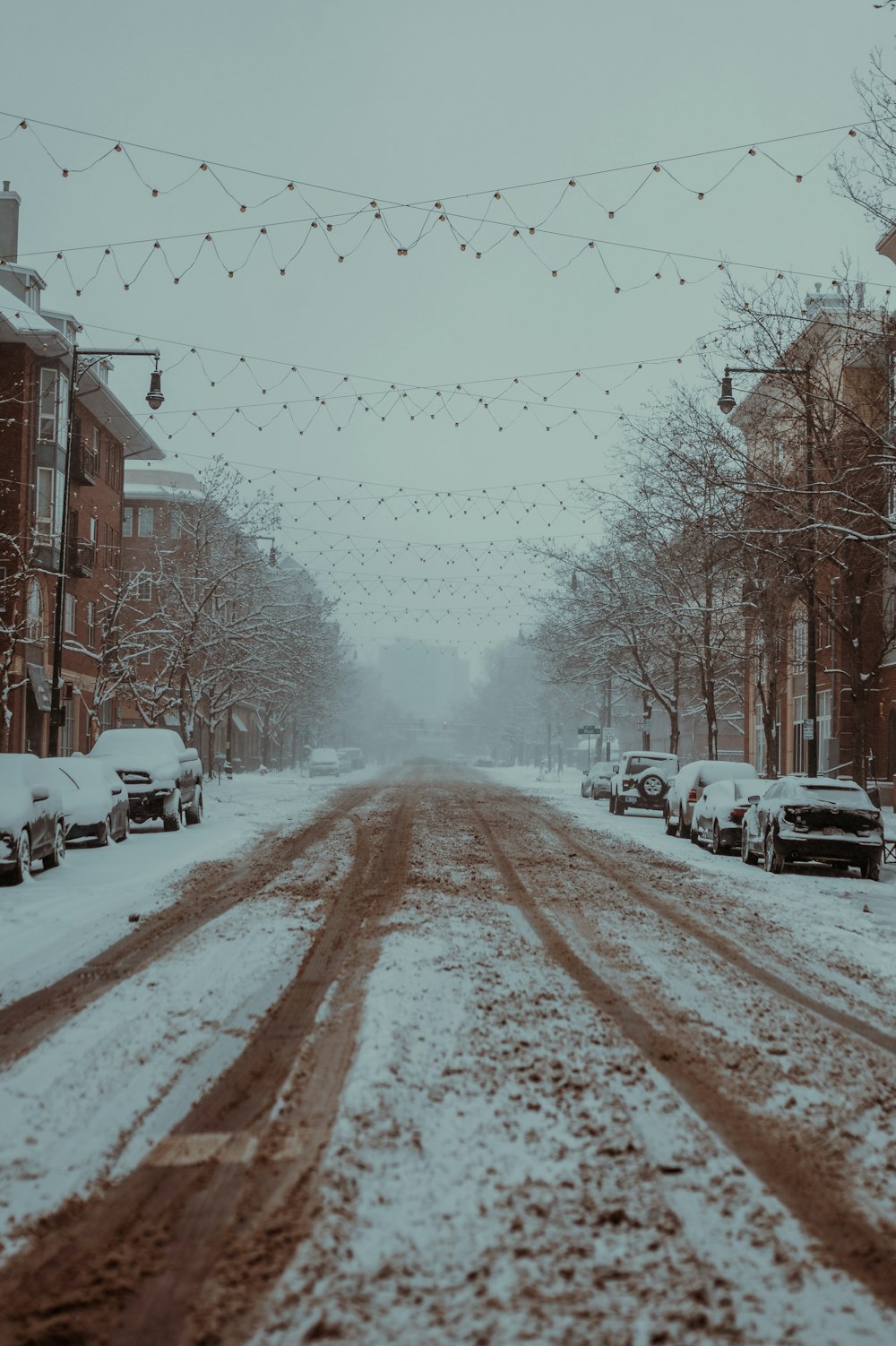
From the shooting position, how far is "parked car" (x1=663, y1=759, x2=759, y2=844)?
93.6ft

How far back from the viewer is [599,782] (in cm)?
4856

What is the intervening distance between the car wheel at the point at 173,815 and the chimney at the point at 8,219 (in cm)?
2637

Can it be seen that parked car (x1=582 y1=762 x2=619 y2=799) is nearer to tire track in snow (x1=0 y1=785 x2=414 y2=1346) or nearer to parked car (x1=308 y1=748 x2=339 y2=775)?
parked car (x1=308 y1=748 x2=339 y2=775)

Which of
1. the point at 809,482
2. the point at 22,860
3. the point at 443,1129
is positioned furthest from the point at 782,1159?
the point at 809,482

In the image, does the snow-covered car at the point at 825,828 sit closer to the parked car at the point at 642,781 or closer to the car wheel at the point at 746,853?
the car wheel at the point at 746,853

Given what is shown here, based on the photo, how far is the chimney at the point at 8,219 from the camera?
45.5m

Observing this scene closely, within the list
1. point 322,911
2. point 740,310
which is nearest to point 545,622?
point 740,310

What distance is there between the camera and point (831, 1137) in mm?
6055

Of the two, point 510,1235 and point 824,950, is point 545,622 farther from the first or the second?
point 510,1235

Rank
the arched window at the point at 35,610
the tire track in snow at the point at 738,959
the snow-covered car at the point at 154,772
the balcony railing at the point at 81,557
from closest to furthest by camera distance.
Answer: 1. the tire track in snow at the point at 738,959
2. the snow-covered car at the point at 154,772
3. the arched window at the point at 35,610
4. the balcony railing at the point at 81,557

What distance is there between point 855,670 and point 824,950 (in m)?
18.5

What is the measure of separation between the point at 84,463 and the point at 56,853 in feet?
108

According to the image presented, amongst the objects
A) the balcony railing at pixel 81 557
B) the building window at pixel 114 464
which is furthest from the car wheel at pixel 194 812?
the building window at pixel 114 464

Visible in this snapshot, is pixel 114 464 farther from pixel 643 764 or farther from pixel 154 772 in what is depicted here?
pixel 154 772
